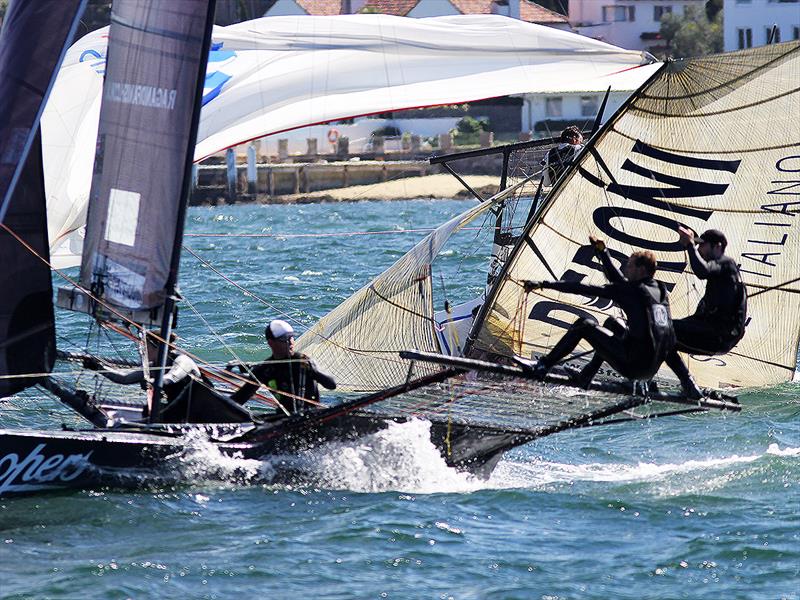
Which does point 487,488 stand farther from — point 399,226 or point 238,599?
point 399,226

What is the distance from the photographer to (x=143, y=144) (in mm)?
8453

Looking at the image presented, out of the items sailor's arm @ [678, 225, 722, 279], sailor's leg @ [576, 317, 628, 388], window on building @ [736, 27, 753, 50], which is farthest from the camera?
window on building @ [736, 27, 753, 50]

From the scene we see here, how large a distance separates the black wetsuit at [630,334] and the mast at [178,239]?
7.58 feet

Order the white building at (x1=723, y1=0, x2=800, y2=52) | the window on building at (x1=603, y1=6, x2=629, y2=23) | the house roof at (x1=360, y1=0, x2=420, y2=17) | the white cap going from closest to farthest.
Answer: the white cap
the house roof at (x1=360, y1=0, x2=420, y2=17)
the white building at (x1=723, y1=0, x2=800, y2=52)
the window on building at (x1=603, y1=6, x2=629, y2=23)

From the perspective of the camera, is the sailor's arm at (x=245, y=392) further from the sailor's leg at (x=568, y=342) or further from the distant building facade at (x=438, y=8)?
the distant building facade at (x=438, y=8)

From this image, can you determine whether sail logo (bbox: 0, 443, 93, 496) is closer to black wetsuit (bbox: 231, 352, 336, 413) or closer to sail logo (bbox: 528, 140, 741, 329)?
black wetsuit (bbox: 231, 352, 336, 413)

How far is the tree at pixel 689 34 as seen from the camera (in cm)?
5019

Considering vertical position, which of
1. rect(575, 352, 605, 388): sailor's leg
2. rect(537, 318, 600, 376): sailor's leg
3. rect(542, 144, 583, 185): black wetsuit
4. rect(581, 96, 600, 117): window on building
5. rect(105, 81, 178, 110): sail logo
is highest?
rect(581, 96, 600, 117): window on building

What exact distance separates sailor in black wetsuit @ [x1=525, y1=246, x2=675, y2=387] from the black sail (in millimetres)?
3143

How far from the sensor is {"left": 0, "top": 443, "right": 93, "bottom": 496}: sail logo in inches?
316

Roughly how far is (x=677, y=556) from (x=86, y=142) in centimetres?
651

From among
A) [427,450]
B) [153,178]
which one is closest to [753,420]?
[427,450]

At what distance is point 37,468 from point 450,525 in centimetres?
244

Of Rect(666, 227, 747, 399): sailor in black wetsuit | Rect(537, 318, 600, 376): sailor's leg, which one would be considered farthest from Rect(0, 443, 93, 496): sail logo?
Rect(666, 227, 747, 399): sailor in black wetsuit
